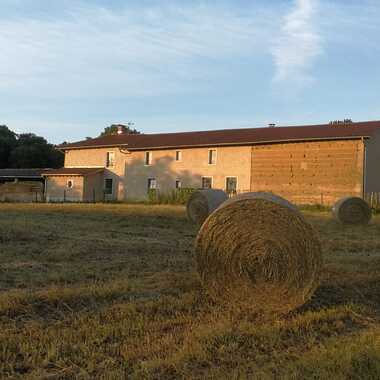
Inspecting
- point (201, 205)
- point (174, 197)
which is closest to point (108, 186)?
point (174, 197)

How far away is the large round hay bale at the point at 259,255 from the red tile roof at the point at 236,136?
93.6 feet

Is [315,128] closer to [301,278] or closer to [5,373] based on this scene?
[301,278]

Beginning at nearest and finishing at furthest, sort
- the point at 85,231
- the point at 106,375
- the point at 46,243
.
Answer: the point at 106,375
the point at 46,243
the point at 85,231

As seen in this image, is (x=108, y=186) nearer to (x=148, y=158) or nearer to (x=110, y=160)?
(x=110, y=160)

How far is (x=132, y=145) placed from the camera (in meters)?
45.0

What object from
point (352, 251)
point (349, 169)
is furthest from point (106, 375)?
point (349, 169)

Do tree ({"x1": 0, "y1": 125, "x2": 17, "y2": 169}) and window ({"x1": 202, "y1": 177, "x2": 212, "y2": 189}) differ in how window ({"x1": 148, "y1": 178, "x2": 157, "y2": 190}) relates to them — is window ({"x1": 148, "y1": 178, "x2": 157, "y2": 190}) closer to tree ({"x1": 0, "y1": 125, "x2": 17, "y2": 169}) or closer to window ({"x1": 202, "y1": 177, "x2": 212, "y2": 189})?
window ({"x1": 202, "y1": 177, "x2": 212, "y2": 189})

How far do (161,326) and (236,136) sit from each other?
36.1 m

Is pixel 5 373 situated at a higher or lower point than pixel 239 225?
lower

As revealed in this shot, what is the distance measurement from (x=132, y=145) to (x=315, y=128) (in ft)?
47.7

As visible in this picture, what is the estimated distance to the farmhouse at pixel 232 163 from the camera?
34.5 m

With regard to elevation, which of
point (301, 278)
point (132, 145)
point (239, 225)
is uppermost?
point (132, 145)

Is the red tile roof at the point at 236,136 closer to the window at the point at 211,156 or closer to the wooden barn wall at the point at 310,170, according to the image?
the wooden barn wall at the point at 310,170

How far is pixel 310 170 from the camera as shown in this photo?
35781mm
